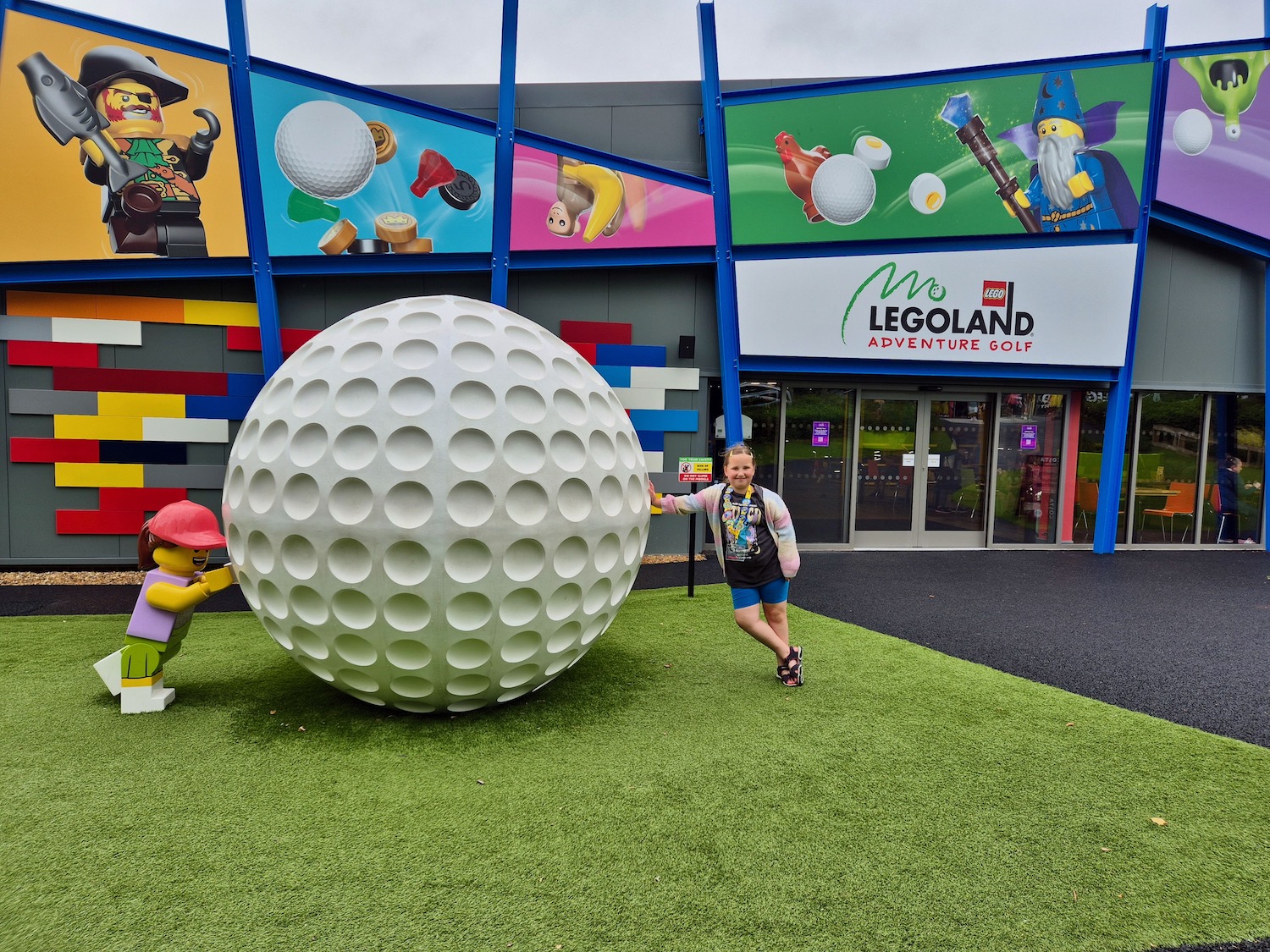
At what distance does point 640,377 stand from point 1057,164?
6.97 m

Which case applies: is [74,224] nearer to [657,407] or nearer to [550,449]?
[657,407]

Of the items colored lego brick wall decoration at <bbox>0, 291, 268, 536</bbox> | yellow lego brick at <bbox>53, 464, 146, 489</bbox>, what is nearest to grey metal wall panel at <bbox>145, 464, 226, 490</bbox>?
colored lego brick wall decoration at <bbox>0, 291, 268, 536</bbox>

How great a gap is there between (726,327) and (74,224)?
8.39 metres

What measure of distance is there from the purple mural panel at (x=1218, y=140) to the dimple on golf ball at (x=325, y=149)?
1157 cm

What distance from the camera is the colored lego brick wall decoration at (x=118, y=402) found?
29.6ft

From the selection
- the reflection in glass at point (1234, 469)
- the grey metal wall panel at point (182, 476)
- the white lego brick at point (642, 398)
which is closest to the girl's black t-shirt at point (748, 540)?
the white lego brick at point (642, 398)

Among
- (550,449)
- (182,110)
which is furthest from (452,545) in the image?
(182,110)

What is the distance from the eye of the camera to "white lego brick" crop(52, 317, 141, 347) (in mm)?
9039

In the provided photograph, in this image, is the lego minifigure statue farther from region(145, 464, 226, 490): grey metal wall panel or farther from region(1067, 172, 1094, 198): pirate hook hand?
region(1067, 172, 1094, 198): pirate hook hand

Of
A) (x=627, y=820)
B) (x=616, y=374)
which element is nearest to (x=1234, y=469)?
(x=616, y=374)

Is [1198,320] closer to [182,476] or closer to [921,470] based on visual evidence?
[921,470]

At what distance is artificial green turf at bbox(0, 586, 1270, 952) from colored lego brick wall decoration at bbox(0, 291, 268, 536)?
476 centimetres

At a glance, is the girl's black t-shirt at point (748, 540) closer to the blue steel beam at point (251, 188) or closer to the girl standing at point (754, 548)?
the girl standing at point (754, 548)

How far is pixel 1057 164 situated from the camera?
10.7 m
